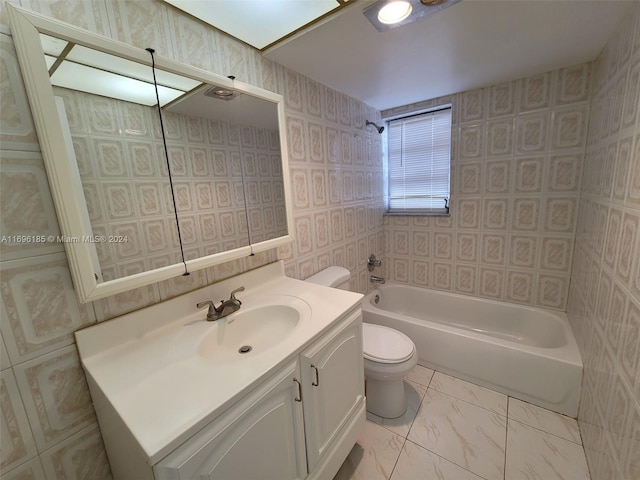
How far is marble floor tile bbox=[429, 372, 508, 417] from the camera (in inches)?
65.0

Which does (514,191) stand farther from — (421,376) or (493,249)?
(421,376)

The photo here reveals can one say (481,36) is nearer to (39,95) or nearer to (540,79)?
(540,79)

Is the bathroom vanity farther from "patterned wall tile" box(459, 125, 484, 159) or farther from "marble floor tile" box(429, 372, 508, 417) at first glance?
"patterned wall tile" box(459, 125, 484, 159)

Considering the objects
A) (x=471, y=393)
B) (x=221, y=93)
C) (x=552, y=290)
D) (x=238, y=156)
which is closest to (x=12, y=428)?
(x=238, y=156)

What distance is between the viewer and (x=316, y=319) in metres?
1.05

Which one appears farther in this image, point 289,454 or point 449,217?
point 449,217

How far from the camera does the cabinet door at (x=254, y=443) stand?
62 cm

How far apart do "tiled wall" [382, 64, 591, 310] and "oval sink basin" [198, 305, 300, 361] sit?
69.9 inches

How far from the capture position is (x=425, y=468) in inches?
51.3

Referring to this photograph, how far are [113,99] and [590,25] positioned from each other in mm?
2065

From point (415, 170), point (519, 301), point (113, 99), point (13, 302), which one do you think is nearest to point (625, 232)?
point (519, 301)

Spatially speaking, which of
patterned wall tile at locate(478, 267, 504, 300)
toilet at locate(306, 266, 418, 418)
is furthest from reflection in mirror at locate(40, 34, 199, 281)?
patterned wall tile at locate(478, 267, 504, 300)

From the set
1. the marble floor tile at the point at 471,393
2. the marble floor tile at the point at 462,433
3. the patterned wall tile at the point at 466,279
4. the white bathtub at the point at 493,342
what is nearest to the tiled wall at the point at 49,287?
the marble floor tile at the point at 462,433

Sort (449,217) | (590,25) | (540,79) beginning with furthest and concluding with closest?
(449,217), (540,79), (590,25)
